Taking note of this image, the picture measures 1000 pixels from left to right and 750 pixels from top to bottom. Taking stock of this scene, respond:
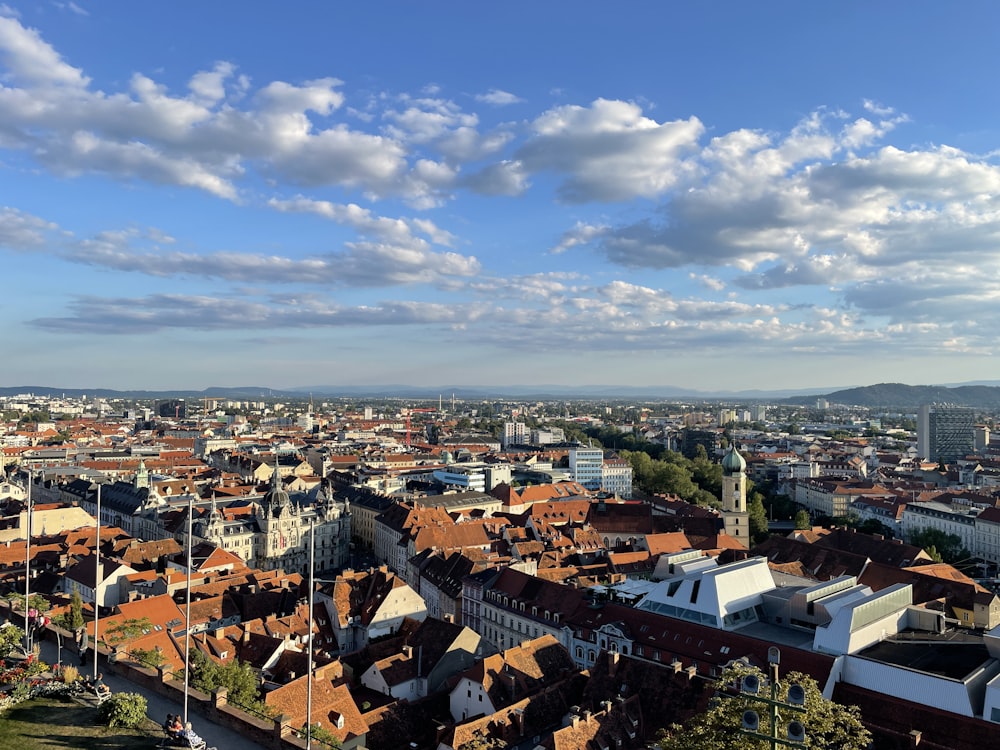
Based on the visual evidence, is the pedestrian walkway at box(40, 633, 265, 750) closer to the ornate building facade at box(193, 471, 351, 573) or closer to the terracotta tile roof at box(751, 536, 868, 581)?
the ornate building facade at box(193, 471, 351, 573)

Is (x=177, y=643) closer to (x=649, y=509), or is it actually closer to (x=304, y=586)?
(x=304, y=586)

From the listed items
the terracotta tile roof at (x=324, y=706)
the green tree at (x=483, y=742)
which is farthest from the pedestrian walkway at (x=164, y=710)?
the green tree at (x=483, y=742)

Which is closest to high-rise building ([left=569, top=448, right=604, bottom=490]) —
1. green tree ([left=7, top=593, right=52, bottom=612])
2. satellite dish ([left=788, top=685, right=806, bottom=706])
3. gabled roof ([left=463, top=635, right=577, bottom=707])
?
gabled roof ([left=463, top=635, right=577, bottom=707])

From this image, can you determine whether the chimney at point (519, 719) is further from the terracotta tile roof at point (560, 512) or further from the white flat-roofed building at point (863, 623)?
the terracotta tile roof at point (560, 512)

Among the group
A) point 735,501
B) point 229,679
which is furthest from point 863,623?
point 735,501

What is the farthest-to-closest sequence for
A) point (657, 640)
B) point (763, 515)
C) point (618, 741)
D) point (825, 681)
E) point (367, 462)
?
point (367, 462)
point (763, 515)
point (657, 640)
point (825, 681)
point (618, 741)

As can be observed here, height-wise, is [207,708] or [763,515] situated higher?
[207,708]

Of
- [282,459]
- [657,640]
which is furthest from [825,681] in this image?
[282,459]
